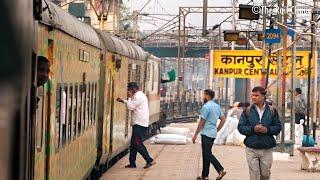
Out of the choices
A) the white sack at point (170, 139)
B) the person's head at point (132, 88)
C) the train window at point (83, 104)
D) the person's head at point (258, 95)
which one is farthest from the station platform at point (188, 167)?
the person's head at point (258, 95)

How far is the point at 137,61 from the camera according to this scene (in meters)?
16.5

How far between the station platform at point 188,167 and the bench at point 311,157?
0.16 m

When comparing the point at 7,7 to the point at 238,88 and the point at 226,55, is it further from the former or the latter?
the point at 238,88

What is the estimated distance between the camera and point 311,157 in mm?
13211

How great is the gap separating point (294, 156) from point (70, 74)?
10841 mm

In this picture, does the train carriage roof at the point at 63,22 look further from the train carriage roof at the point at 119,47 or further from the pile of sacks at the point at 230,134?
the pile of sacks at the point at 230,134

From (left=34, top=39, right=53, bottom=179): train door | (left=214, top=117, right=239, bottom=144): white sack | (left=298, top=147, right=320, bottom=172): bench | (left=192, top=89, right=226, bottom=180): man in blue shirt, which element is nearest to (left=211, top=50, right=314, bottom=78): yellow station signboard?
(left=214, top=117, right=239, bottom=144): white sack

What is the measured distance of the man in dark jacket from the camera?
27.1ft

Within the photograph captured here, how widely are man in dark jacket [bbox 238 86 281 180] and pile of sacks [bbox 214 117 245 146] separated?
10371mm

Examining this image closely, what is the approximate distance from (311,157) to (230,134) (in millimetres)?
6506

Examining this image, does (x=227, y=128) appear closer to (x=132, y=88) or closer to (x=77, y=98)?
(x=132, y=88)

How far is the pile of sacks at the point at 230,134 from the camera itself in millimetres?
19016

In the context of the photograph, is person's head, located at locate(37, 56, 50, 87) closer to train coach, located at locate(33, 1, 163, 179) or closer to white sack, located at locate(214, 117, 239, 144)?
train coach, located at locate(33, 1, 163, 179)

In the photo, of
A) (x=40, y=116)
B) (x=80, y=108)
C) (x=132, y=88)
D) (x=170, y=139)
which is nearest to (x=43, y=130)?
(x=40, y=116)
